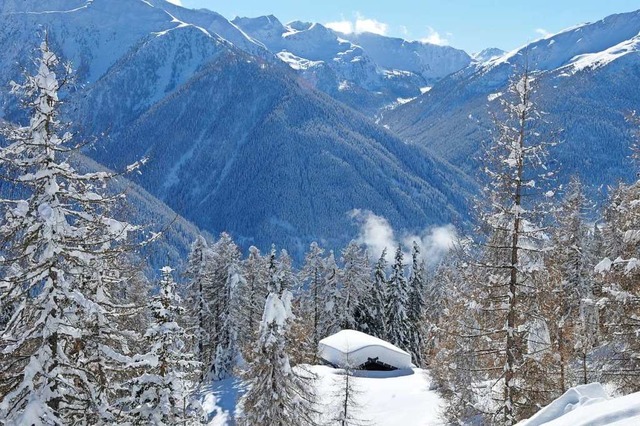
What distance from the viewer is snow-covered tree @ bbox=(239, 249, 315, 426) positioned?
20.5 meters

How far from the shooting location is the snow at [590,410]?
7289mm

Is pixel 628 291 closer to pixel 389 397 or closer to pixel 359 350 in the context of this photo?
pixel 389 397

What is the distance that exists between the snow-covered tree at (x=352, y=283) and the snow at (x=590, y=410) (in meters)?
45.2

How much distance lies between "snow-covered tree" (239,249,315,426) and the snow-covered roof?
25103mm

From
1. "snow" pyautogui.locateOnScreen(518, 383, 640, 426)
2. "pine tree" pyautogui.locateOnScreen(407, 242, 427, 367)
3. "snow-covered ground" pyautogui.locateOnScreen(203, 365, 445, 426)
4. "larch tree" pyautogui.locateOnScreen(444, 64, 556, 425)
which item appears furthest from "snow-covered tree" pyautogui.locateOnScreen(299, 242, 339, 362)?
"snow" pyautogui.locateOnScreen(518, 383, 640, 426)

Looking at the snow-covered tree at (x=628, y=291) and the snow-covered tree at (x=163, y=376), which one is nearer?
the snow-covered tree at (x=163, y=376)

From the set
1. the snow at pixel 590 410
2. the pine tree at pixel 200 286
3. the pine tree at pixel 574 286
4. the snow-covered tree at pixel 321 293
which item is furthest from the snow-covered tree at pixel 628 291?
the snow-covered tree at pixel 321 293

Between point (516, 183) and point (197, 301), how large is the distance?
41.2 metres

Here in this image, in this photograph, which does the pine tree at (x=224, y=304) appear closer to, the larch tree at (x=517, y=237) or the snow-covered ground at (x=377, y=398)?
the snow-covered ground at (x=377, y=398)

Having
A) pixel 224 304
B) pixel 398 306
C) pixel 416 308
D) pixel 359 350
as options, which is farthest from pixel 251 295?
pixel 416 308

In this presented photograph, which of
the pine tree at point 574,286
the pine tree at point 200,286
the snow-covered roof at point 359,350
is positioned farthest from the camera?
the pine tree at point 200,286

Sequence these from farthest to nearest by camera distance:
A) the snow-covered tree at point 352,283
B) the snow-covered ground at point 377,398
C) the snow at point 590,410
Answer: the snow-covered tree at point 352,283
the snow-covered ground at point 377,398
the snow at point 590,410

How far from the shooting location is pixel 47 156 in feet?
33.4

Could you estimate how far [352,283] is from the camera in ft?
182
